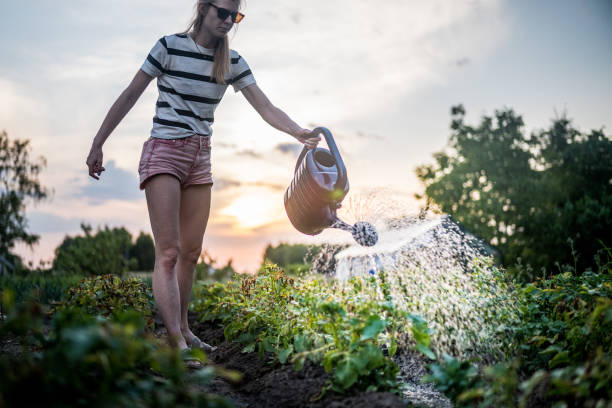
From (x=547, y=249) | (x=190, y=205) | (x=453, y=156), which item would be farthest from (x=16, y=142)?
(x=547, y=249)

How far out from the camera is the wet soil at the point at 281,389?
1.86 metres

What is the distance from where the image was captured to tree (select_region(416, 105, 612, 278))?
1683 cm

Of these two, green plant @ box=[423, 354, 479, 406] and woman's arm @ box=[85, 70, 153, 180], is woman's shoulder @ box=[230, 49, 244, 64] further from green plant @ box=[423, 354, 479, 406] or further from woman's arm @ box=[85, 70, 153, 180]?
green plant @ box=[423, 354, 479, 406]

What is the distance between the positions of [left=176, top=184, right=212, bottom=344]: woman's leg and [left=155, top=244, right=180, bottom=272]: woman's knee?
0.21 metres

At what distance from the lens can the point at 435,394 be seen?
2.49 meters

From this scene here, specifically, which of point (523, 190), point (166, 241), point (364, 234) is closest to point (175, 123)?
point (166, 241)

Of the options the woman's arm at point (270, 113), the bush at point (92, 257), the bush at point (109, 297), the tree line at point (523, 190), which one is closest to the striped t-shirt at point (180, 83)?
the woman's arm at point (270, 113)

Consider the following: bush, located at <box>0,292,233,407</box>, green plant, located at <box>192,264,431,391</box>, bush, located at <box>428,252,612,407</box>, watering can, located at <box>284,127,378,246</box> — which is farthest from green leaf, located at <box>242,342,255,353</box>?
bush, located at <box>0,292,233,407</box>

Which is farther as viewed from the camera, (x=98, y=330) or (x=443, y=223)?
(x=443, y=223)

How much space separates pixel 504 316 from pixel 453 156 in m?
18.2

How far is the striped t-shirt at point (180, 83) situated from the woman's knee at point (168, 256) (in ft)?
2.02

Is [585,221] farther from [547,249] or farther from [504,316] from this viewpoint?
[504,316]

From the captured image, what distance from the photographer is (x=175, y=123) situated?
110 inches

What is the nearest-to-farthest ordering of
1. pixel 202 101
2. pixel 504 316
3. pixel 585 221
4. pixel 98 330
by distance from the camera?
pixel 98 330 → pixel 504 316 → pixel 202 101 → pixel 585 221
